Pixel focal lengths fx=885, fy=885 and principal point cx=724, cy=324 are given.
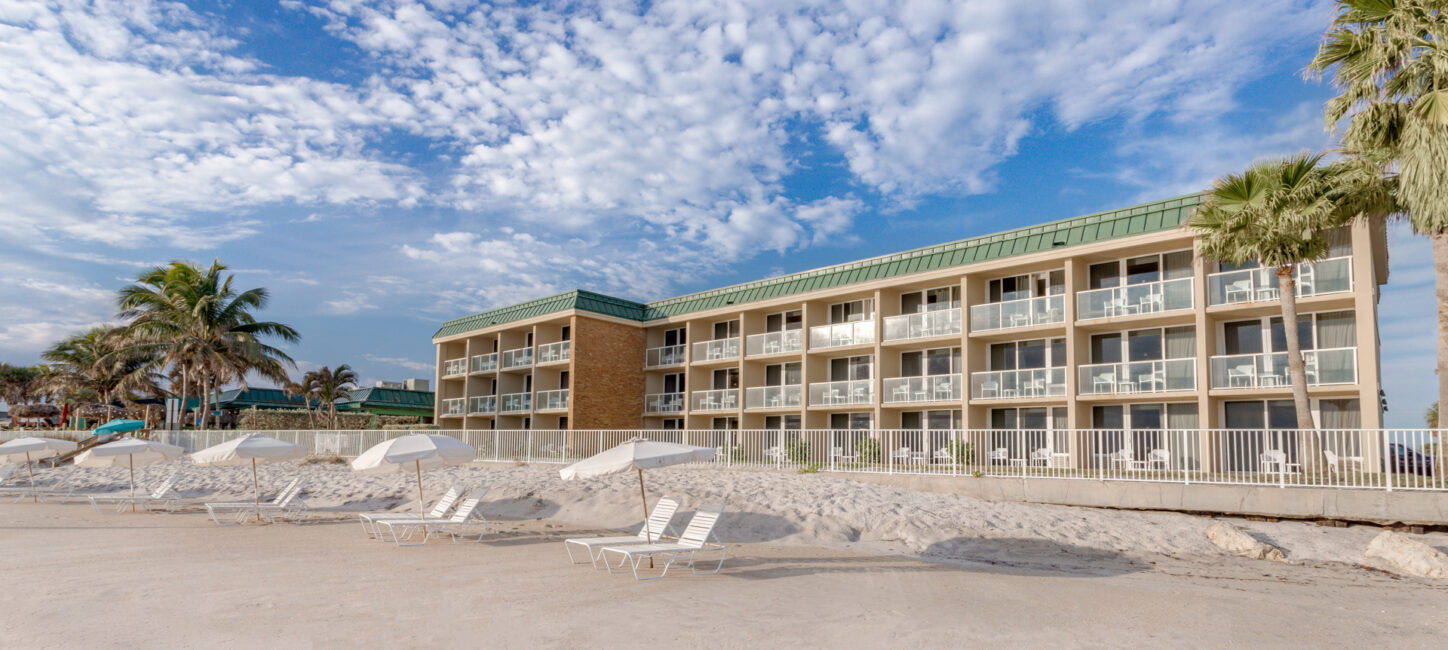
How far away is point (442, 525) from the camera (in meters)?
13.6

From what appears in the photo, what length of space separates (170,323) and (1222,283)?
36046 mm

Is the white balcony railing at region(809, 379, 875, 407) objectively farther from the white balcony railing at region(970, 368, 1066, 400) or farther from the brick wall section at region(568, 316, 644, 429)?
the brick wall section at region(568, 316, 644, 429)

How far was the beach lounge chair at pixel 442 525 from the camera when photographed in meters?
13.4

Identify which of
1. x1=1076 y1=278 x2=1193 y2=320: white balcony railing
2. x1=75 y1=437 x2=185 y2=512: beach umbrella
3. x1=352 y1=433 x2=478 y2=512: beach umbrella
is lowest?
x1=75 y1=437 x2=185 y2=512: beach umbrella

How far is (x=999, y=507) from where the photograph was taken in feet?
52.6

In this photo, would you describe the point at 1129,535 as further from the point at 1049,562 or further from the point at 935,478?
the point at 935,478

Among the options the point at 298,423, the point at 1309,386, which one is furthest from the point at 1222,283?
the point at 298,423

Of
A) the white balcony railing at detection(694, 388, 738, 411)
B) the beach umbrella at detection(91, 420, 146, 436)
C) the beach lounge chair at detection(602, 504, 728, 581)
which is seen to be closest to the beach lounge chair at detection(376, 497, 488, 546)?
the beach lounge chair at detection(602, 504, 728, 581)

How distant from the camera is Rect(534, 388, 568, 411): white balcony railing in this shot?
1351 inches

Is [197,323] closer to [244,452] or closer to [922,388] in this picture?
[244,452]

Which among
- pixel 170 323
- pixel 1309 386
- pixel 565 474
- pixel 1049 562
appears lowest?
pixel 1049 562

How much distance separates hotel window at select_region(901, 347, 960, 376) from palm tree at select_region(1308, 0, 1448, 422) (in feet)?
41.8

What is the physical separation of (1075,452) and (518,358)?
81.5ft

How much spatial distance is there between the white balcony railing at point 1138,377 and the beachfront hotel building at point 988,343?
37 mm
